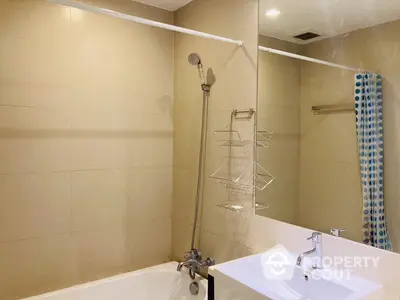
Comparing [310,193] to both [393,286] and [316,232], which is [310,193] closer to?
[316,232]

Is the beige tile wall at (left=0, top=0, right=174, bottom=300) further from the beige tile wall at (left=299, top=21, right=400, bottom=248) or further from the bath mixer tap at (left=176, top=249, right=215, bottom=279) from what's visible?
the beige tile wall at (left=299, top=21, right=400, bottom=248)

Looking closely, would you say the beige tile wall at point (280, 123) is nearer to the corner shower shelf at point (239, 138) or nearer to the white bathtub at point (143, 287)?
the corner shower shelf at point (239, 138)

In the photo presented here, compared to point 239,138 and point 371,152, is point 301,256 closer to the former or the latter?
point 371,152

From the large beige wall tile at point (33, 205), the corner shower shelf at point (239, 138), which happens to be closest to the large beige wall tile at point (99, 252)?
the large beige wall tile at point (33, 205)

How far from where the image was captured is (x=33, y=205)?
2.18 metres

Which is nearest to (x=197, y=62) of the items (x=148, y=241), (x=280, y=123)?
(x=280, y=123)

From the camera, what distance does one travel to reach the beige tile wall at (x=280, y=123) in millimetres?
1903

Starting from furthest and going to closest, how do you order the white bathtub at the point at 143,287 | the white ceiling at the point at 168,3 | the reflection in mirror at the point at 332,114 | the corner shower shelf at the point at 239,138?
the white ceiling at the point at 168,3 → the white bathtub at the point at 143,287 → the corner shower shelf at the point at 239,138 → the reflection in mirror at the point at 332,114

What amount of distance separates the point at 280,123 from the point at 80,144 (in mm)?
1315

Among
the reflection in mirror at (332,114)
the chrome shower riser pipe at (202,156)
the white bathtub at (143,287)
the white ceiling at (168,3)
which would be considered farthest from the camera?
the white ceiling at (168,3)

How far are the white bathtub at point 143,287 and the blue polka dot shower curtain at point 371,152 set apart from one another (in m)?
1.19

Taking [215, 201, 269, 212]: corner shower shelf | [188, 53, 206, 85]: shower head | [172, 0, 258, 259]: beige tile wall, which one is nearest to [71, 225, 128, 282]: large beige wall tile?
[172, 0, 258, 259]: beige tile wall

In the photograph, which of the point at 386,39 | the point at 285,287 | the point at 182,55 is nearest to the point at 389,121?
the point at 386,39

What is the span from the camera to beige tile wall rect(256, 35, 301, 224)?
1.90 m
